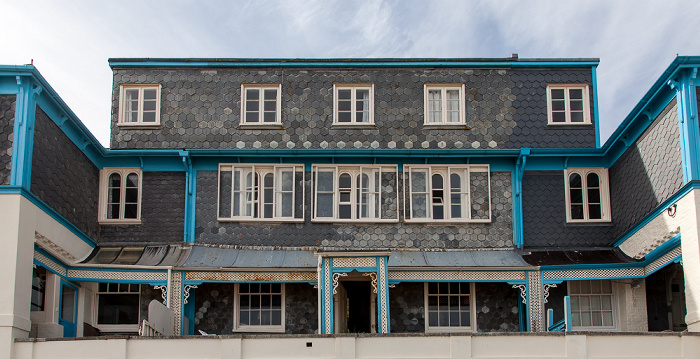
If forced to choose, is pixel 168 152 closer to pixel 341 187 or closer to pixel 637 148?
pixel 341 187

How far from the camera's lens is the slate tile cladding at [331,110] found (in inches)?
1145

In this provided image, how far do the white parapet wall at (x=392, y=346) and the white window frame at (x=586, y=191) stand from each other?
5526 mm

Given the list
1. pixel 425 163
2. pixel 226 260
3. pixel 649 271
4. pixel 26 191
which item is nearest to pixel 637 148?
pixel 649 271

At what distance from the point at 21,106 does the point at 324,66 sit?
937 cm

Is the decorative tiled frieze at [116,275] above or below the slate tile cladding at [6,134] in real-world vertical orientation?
below

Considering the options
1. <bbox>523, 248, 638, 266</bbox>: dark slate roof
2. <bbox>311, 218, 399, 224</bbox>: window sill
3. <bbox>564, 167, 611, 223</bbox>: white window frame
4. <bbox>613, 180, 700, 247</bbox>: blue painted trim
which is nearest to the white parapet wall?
<bbox>613, 180, 700, 247</bbox>: blue painted trim

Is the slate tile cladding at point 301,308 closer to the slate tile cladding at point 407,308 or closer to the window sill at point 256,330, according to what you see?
the window sill at point 256,330

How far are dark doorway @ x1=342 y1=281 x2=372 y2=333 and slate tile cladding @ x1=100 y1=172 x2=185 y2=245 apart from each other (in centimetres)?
513

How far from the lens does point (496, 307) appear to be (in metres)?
27.8

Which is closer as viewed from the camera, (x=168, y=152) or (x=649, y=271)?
(x=649, y=271)

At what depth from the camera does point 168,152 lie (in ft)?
92.9

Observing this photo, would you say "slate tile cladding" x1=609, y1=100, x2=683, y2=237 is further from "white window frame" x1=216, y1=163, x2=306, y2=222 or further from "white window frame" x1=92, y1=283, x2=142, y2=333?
"white window frame" x1=92, y1=283, x2=142, y2=333

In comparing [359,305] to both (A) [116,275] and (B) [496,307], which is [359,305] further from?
(A) [116,275]

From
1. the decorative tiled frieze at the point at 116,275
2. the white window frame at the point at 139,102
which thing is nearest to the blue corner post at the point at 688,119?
the decorative tiled frieze at the point at 116,275
